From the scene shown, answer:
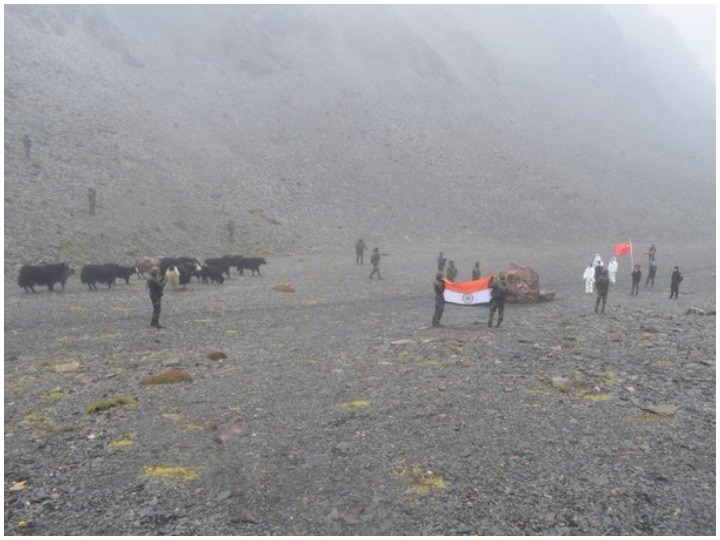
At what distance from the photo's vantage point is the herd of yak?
85.0ft

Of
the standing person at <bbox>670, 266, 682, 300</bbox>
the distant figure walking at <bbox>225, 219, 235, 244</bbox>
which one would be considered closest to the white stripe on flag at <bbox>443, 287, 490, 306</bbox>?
the standing person at <bbox>670, 266, 682, 300</bbox>

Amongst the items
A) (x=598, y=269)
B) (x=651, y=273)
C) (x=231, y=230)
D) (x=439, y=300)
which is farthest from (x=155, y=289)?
(x=651, y=273)

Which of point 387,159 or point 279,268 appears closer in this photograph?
point 279,268

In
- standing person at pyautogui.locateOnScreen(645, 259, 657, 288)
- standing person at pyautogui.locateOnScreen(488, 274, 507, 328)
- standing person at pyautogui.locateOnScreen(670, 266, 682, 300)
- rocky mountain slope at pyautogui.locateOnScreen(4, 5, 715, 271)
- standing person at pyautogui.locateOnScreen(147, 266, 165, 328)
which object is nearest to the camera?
standing person at pyautogui.locateOnScreen(147, 266, 165, 328)

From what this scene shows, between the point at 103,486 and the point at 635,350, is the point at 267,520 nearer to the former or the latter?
the point at 103,486

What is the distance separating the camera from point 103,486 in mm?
8891

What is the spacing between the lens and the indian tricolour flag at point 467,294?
23516 millimetres

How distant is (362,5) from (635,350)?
93.9m

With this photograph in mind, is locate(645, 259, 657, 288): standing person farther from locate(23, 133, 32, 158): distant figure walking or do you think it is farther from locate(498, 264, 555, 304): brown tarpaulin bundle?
locate(23, 133, 32, 158): distant figure walking

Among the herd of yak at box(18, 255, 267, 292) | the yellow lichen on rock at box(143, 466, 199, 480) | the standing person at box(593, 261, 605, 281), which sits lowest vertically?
the yellow lichen on rock at box(143, 466, 199, 480)

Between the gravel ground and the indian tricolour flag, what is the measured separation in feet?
6.61

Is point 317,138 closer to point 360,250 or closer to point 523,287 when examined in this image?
point 360,250

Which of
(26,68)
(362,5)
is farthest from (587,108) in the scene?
(26,68)

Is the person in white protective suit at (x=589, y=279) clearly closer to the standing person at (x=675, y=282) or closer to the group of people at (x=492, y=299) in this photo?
the standing person at (x=675, y=282)
